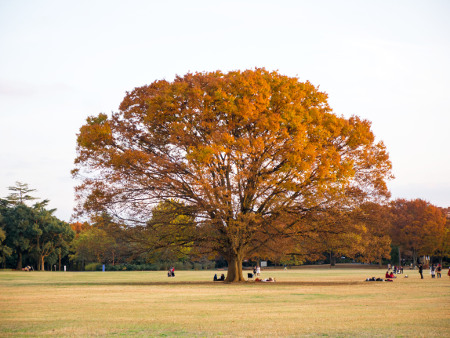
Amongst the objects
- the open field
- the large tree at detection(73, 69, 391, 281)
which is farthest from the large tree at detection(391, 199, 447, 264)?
the open field

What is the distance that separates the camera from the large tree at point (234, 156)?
125 ft

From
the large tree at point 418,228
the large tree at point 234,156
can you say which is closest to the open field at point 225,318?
the large tree at point 234,156

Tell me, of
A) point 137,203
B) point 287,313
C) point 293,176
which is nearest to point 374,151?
point 293,176

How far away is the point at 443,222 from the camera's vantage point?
99062 millimetres

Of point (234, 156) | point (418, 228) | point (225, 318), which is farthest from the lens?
point (418, 228)

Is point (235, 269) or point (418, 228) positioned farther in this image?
point (418, 228)

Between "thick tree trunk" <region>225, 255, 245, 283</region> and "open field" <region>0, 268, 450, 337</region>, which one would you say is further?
"thick tree trunk" <region>225, 255, 245, 283</region>

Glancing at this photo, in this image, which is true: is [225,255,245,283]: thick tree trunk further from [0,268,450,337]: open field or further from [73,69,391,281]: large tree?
[0,268,450,337]: open field

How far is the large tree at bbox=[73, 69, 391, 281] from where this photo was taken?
1502 inches

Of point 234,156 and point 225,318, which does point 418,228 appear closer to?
point 234,156

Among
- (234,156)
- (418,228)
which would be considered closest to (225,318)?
(234,156)

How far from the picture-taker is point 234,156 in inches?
1484

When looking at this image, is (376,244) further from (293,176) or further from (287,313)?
(287,313)

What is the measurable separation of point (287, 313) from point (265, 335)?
5517mm
